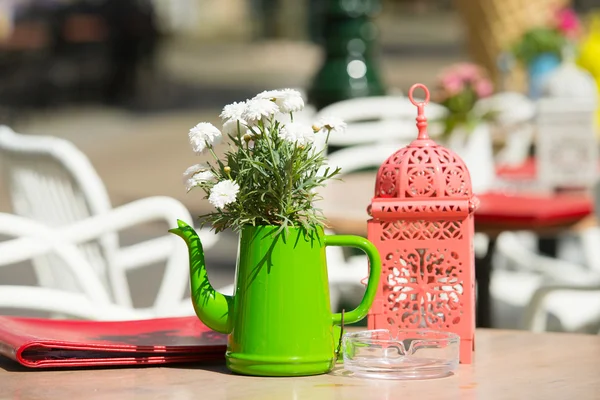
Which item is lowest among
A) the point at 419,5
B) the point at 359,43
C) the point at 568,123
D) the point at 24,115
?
the point at 568,123

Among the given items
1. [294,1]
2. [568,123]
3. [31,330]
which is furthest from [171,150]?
[294,1]

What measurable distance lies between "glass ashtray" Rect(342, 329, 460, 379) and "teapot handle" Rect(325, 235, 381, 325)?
3 cm

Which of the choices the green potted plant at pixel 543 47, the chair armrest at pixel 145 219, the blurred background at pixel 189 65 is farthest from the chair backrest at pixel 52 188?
the green potted plant at pixel 543 47

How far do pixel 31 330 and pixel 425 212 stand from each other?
622 mm

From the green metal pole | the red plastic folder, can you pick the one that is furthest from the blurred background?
the red plastic folder

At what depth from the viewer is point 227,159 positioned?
1.67 meters

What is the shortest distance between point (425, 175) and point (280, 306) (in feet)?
0.96

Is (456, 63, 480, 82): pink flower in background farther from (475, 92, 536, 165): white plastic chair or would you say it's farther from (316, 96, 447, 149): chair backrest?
(316, 96, 447, 149): chair backrest

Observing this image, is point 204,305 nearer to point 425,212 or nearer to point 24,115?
point 425,212

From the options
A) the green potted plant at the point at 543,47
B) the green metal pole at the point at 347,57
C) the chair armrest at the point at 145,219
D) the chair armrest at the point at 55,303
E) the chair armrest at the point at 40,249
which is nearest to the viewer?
the chair armrest at the point at 55,303

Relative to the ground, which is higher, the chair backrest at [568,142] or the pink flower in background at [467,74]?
the pink flower in background at [467,74]

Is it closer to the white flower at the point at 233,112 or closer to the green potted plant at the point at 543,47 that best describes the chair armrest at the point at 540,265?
the green potted plant at the point at 543,47

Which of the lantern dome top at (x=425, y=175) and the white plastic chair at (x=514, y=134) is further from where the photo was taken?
the white plastic chair at (x=514, y=134)

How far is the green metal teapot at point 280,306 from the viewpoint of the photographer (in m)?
1.63
